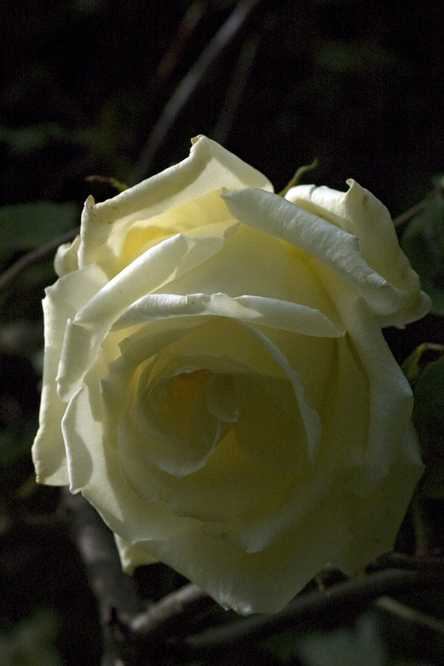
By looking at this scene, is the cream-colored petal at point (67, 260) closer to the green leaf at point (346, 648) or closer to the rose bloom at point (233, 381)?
the rose bloom at point (233, 381)

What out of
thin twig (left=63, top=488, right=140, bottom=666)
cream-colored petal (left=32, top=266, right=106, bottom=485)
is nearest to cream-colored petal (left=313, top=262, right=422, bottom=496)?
cream-colored petal (left=32, top=266, right=106, bottom=485)

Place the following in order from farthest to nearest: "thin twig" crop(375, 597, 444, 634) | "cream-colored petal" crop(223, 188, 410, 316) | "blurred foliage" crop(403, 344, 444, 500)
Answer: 1. "thin twig" crop(375, 597, 444, 634)
2. "blurred foliage" crop(403, 344, 444, 500)
3. "cream-colored petal" crop(223, 188, 410, 316)

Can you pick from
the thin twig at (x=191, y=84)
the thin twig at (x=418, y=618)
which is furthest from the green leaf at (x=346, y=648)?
the thin twig at (x=191, y=84)

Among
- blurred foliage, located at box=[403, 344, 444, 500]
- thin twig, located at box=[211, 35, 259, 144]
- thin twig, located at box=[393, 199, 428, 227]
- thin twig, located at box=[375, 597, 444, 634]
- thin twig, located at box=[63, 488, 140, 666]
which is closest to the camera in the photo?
blurred foliage, located at box=[403, 344, 444, 500]

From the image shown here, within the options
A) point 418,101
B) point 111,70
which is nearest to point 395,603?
point 418,101

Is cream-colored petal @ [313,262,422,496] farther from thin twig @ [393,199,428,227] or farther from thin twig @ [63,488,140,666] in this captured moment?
thin twig @ [63,488,140,666]

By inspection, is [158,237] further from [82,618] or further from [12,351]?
[82,618]
